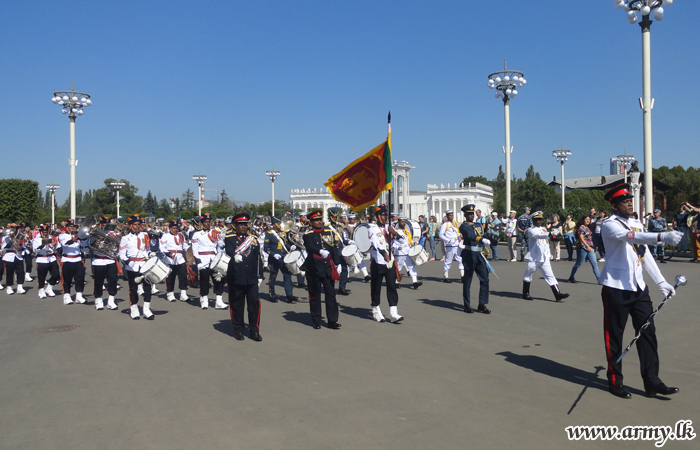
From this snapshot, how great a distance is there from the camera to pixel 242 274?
825 centimetres

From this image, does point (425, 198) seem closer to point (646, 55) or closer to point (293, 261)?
point (646, 55)

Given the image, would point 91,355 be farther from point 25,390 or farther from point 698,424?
point 698,424

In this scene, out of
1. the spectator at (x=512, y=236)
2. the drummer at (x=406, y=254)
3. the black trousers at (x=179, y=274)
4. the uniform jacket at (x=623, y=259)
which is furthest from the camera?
the spectator at (x=512, y=236)

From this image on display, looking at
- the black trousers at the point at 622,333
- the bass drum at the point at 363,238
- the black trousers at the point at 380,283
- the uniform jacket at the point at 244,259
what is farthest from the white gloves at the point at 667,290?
the uniform jacket at the point at 244,259

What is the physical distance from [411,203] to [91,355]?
14448cm

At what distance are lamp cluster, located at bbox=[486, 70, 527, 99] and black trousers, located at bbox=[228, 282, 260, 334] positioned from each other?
81.5 feet

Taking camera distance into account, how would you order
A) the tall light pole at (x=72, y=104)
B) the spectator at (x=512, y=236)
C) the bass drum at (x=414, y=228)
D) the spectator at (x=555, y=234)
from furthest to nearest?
the tall light pole at (x=72, y=104) → the spectator at (x=512, y=236) → the spectator at (x=555, y=234) → the bass drum at (x=414, y=228)

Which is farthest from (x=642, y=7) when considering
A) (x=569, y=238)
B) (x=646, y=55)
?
(x=569, y=238)

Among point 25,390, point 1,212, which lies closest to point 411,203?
point 1,212

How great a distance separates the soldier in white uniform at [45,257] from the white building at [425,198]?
378 ft

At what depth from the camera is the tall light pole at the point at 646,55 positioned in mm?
18922

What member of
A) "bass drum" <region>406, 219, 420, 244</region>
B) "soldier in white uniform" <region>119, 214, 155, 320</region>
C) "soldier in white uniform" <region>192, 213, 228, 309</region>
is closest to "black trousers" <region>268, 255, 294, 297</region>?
"soldier in white uniform" <region>192, 213, 228, 309</region>

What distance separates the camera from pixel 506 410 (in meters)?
4.81

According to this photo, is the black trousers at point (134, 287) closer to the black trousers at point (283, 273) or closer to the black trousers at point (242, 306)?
the black trousers at point (242, 306)
